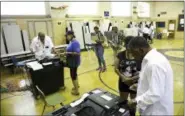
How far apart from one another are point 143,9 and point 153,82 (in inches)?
492

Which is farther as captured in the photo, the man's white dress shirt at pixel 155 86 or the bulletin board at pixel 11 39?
the man's white dress shirt at pixel 155 86

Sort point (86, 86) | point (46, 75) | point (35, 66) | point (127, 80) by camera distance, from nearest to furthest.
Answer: point (127, 80) < point (35, 66) < point (46, 75) < point (86, 86)

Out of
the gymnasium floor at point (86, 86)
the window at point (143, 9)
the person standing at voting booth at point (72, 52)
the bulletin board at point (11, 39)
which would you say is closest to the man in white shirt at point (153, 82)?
the bulletin board at point (11, 39)

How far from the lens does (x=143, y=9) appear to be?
12555mm

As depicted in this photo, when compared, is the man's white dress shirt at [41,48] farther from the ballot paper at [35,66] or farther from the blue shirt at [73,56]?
the blue shirt at [73,56]

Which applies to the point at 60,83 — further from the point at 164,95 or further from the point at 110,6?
the point at 110,6

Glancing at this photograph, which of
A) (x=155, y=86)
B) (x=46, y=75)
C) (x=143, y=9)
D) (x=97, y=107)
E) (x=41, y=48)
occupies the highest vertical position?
(x=143, y=9)

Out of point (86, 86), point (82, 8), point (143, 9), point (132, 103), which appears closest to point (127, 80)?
point (132, 103)

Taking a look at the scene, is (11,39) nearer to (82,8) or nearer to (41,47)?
(41,47)

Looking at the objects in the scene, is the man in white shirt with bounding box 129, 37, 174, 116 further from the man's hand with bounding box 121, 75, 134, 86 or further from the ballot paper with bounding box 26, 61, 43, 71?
the ballot paper with bounding box 26, 61, 43, 71

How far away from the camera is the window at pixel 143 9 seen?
39.8ft

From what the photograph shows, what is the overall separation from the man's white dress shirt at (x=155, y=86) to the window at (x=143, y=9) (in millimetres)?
11578

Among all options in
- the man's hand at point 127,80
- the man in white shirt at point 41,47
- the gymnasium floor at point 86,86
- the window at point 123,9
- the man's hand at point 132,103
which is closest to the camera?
the man's hand at point 132,103

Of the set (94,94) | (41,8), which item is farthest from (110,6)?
(94,94)
